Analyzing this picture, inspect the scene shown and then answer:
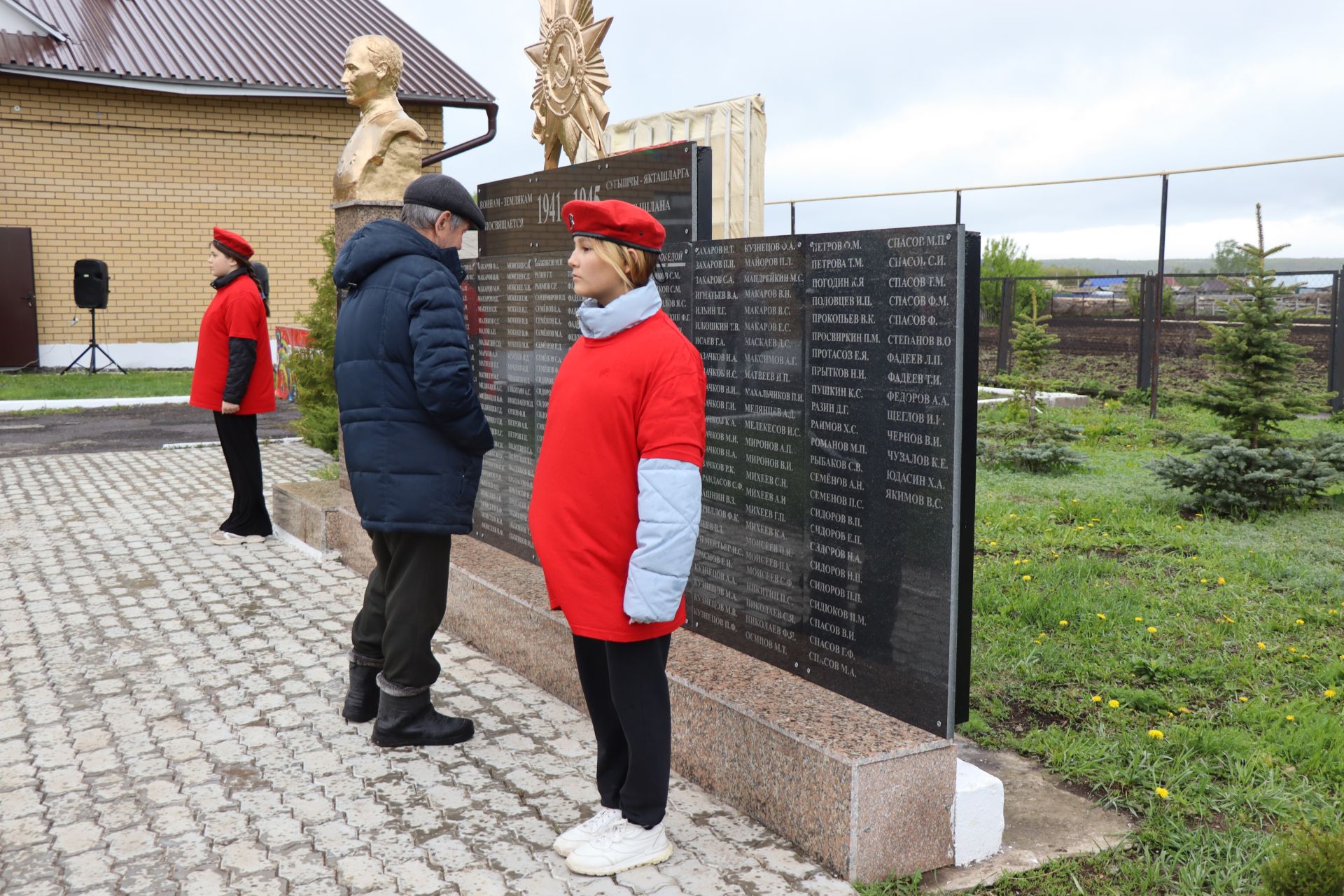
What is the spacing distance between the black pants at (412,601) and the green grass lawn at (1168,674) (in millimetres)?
1697

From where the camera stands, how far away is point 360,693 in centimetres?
419

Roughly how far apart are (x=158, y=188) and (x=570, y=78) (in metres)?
14.6

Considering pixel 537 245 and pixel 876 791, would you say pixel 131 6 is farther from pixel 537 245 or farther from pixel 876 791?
pixel 876 791

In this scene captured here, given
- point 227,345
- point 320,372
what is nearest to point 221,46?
point 320,372

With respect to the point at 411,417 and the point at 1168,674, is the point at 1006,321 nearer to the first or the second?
the point at 1168,674

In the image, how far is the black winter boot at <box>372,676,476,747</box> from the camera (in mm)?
3947

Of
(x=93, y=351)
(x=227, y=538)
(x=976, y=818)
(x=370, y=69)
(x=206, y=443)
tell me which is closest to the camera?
(x=976, y=818)

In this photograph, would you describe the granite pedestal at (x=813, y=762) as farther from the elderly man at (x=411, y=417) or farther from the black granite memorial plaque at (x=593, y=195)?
the black granite memorial plaque at (x=593, y=195)

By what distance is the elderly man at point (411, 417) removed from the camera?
3.70 m

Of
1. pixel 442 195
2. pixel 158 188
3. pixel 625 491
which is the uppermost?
pixel 158 188

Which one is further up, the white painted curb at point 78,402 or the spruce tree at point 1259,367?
the spruce tree at point 1259,367

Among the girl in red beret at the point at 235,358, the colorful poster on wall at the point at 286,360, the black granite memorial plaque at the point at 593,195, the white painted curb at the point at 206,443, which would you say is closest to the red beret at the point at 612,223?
the black granite memorial plaque at the point at 593,195

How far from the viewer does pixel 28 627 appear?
5430mm

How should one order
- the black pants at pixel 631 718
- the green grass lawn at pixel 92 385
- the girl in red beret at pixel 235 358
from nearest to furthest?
the black pants at pixel 631 718, the girl in red beret at pixel 235 358, the green grass lawn at pixel 92 385
